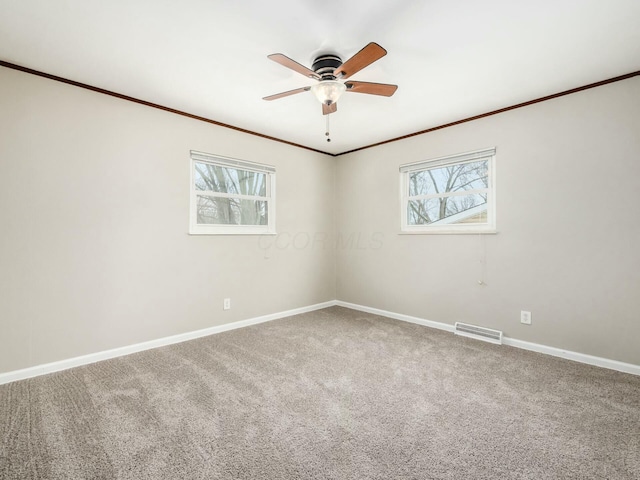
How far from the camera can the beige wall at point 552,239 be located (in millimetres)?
2496

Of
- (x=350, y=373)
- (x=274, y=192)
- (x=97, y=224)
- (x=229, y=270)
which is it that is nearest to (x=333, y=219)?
(x=274, y=192)

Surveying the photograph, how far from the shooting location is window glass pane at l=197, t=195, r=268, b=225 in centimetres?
347

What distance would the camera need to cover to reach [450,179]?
363 centimetres

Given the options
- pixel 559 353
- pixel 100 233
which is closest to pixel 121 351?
pixel 100 233

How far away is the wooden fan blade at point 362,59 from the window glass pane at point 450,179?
2.07 metres

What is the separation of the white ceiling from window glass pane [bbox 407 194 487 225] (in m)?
1.02

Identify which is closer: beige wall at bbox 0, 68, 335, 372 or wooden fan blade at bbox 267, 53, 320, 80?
wooden fan blade at bbox 267, 53, 320, 80

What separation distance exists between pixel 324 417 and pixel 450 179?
2.98m

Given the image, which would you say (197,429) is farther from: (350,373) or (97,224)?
(97,224)

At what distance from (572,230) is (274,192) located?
128 inches

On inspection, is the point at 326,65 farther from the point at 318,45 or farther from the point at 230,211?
the point at 230,211

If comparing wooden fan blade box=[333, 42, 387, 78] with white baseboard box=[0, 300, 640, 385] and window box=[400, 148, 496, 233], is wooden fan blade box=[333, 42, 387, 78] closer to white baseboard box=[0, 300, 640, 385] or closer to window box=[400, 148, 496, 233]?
window box=[400, 148, 496, 233]

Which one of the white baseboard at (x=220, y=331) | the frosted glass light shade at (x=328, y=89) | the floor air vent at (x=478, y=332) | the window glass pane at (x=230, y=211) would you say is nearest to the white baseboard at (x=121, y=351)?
the white baseboard at (x=220, y=331)

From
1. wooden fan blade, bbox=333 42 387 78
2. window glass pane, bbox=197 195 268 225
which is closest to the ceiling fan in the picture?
wooden fan blade, bbox=333 42 387 78
